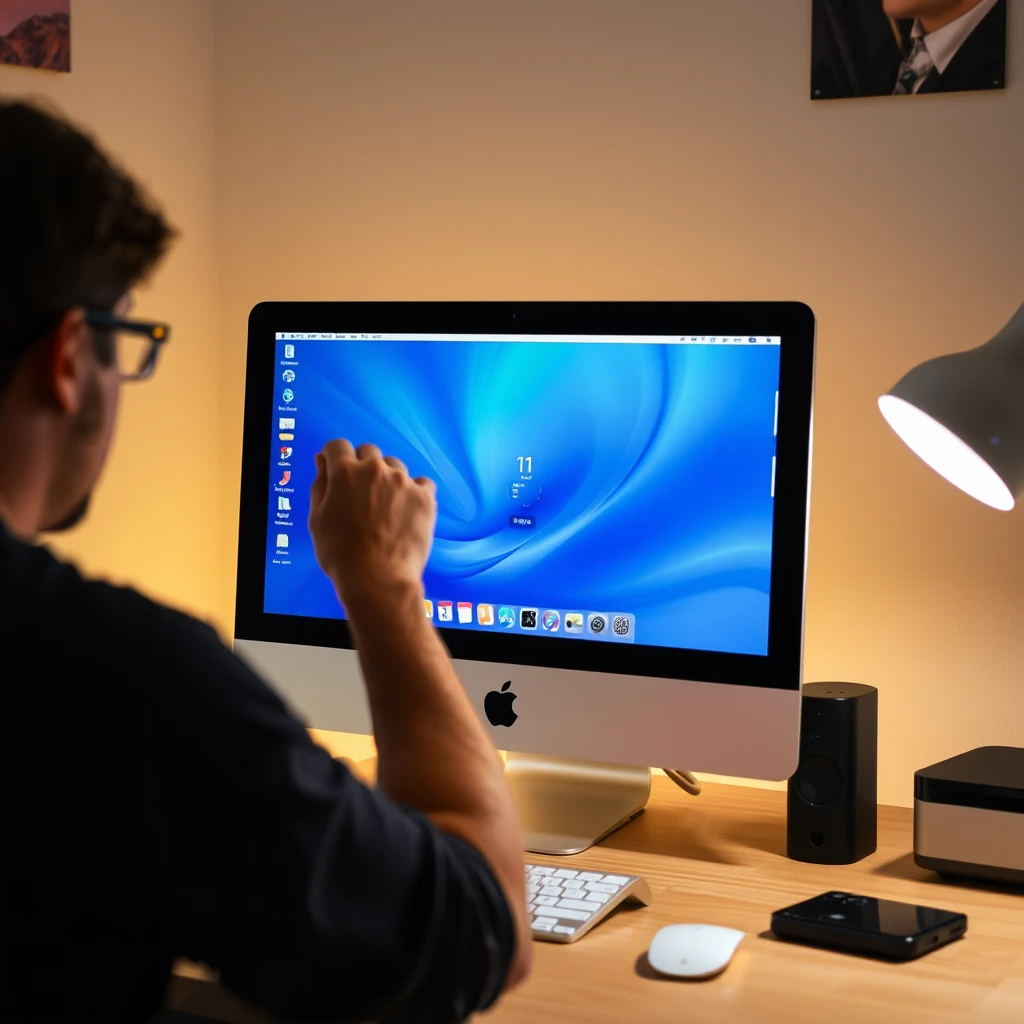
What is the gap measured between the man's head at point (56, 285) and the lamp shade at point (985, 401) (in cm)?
73

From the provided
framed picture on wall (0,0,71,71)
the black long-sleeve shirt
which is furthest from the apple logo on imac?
framed picture on wall (0,0,71,71)

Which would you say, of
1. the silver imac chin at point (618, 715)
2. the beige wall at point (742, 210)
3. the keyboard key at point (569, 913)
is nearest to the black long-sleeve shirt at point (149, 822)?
the keyboard key at point (569, 913)

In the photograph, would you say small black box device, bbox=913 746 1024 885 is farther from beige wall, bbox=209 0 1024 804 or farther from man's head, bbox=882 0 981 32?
man's head, bbox=882 0 981 32

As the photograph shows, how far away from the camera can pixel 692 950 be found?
40.2 inches

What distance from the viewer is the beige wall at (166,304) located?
176 centimetres

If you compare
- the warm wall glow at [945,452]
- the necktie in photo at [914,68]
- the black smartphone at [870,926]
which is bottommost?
the black smartphone at [870,926]

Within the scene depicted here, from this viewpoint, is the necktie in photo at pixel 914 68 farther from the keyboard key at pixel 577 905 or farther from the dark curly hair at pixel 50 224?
the dark curly hair at pixel 50 224

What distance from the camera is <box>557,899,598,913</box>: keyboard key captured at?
1108 millimetres

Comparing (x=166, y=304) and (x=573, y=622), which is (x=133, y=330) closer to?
(x=573, y=622)

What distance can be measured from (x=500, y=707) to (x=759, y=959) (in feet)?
1.33

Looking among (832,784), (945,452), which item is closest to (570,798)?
(832,784)

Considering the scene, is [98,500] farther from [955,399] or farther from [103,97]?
[955,399]

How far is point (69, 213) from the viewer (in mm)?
662

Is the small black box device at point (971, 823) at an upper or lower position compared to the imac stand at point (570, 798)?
upper
